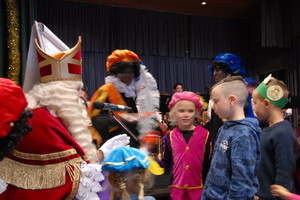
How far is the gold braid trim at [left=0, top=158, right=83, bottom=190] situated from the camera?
65.9 inches

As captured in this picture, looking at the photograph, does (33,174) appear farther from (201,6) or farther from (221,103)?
(201,6)

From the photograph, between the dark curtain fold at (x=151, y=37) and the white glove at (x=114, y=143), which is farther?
the dark curtain fold at (x=151, y=37)

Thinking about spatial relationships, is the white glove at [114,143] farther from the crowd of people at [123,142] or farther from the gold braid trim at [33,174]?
the gold braid trim at [33,174]

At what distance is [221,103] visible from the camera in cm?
217

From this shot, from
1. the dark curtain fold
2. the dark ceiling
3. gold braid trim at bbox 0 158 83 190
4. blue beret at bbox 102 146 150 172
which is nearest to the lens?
blue beret at bbox 102 146 150 172

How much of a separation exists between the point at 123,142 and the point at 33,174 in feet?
2.09

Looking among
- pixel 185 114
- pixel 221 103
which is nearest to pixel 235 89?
pixel 221 103

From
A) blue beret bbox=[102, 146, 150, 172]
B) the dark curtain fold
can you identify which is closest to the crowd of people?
blue beret bbox=[102, 146, 150, 172]

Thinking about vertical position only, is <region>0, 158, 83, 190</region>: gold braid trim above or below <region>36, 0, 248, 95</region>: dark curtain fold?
below

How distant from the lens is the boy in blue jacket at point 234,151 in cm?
Result: 191

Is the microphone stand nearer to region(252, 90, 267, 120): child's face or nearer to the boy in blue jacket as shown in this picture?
the boy in blue jacket

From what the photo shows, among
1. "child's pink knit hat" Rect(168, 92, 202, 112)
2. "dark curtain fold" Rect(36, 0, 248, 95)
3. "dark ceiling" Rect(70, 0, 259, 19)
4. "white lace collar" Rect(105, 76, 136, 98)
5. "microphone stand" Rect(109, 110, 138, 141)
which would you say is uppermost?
"dark ceiling" Rect(70, 0, 259, 19)

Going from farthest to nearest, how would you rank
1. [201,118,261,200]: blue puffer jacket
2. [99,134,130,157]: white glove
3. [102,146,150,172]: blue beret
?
[99,134,130,157]: white glove
[201,118,261,200]: blue puffer jacket
[102,146,150,172]: blue beret

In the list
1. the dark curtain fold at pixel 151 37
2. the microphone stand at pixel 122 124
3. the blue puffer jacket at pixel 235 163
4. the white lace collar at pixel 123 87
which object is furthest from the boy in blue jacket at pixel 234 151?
the dark curtain fold at pixel 151 37
